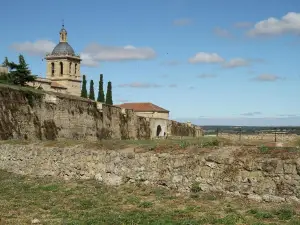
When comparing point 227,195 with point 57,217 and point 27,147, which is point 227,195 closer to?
point 57,217

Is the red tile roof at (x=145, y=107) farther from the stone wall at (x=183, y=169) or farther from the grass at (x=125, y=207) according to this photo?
the grass at (x=125, y=207)

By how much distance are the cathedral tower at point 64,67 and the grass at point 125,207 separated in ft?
235

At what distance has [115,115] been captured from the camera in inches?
1709

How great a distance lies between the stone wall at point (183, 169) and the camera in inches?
457

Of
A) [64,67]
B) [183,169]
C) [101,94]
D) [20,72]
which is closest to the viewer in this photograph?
[183,169]

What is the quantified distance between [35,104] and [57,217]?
21.2 meters

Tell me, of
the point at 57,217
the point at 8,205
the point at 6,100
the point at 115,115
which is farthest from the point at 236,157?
the point at 115,115

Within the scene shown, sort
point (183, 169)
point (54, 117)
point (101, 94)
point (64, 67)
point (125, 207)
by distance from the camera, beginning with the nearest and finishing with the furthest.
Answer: point (125, 207) < point (183, 169) < point (54, 117) < point (101, 94) < point (64, 67)

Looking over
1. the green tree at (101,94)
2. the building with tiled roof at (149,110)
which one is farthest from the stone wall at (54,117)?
the building with tiled roof at (149,110)

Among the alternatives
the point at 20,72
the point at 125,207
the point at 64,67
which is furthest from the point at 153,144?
the point at 64,67

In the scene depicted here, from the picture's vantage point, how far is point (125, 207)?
11633mm

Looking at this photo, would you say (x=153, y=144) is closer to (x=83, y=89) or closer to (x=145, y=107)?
(x=83, y=89)

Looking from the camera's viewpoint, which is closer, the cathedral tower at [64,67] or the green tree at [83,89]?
the green tree at [83,89]

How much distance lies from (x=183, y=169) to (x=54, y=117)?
68.1 ft
